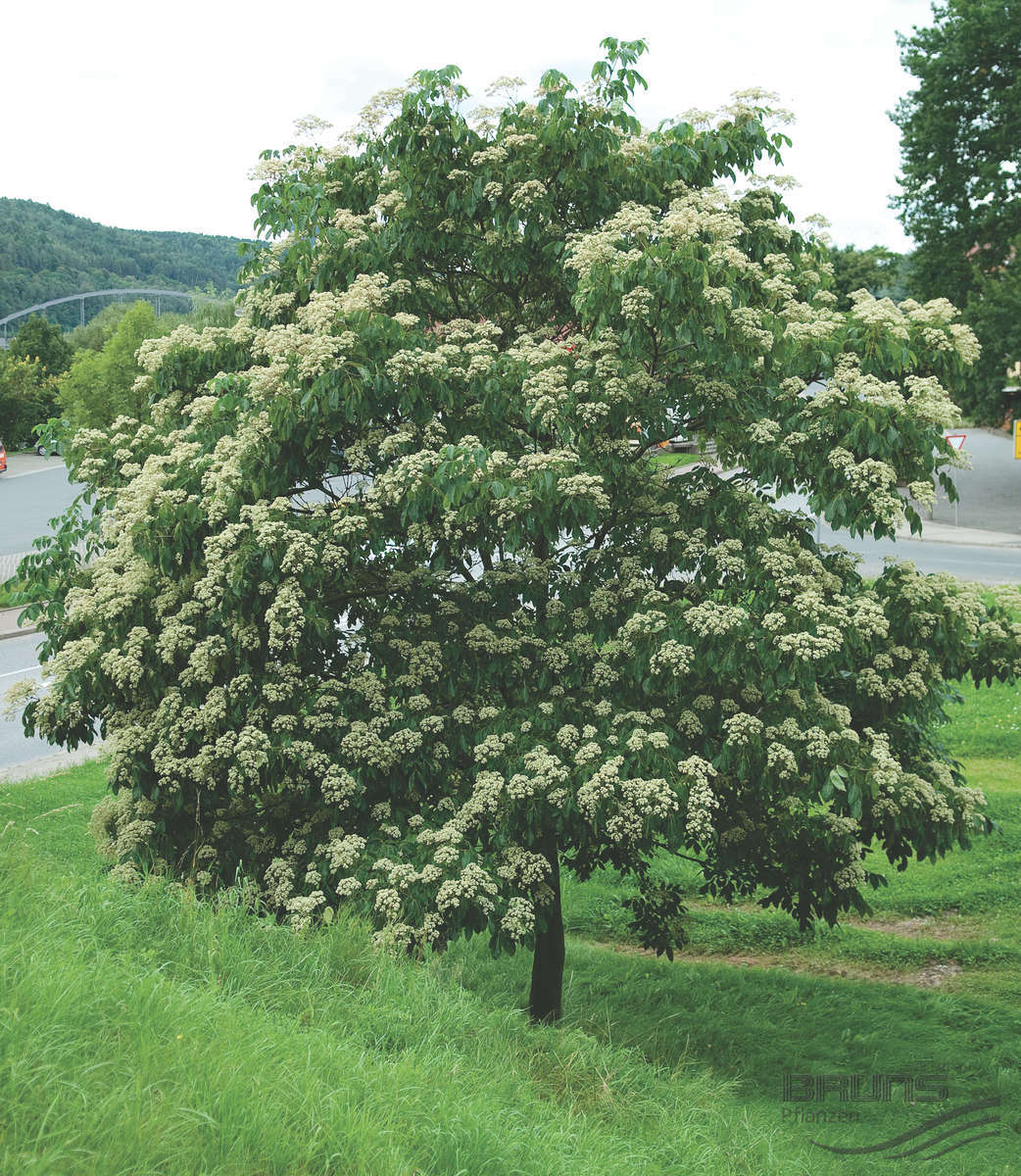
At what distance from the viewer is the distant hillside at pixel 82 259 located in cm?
11719

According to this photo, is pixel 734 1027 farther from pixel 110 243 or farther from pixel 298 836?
pixel 110 243

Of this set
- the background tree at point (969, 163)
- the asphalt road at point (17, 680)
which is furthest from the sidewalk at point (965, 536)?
the asphalt road at point (17, 680)

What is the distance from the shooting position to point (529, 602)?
26.2 ft

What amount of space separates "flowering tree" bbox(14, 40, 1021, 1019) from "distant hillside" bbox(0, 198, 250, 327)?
119 meters

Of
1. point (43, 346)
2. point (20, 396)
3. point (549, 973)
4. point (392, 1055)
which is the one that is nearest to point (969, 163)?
point (549, 973)

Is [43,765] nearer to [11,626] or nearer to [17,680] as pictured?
[17,680]

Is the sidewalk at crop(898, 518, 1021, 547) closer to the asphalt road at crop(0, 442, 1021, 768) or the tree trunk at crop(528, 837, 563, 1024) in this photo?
the asphalt road at crop(0, 442, 1021, 768)

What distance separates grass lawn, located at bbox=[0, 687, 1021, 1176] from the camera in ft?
12.3

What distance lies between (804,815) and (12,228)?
137 meters

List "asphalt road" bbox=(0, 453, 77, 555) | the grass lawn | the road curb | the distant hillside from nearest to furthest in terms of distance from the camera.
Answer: the grass lawn, the road curb, "asphalt road" bbox=(0, 453, 77, 555), the distant hillside

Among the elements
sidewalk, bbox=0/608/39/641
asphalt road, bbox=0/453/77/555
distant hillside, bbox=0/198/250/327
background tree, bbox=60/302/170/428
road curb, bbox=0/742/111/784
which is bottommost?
road curb, bbox=0/742/111/784

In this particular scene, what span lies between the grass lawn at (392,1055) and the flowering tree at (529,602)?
2.41ft

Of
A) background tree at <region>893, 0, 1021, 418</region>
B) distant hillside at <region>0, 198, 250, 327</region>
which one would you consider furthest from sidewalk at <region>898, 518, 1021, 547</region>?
distant hillside at <region>0, 198, 250, 327</region>

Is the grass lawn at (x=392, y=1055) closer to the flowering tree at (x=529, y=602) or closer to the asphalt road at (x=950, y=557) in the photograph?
the flowering tree at (x=529, y=602)
